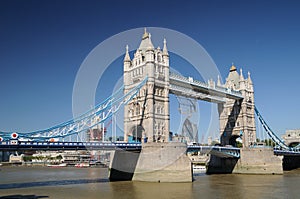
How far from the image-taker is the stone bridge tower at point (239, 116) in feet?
177

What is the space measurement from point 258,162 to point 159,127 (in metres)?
14.2

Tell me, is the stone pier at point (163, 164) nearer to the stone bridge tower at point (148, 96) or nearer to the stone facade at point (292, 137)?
the stone bridge tower at point (148, 96)

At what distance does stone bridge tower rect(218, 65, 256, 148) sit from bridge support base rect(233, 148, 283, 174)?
9617mm

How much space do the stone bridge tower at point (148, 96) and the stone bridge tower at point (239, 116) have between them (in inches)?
747

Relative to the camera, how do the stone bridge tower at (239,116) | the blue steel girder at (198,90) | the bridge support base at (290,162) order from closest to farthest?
the blue steel girder at (198,90), the stone bridge tower at (239,116), the bridge support base at (290,162)

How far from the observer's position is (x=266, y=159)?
4203 cm

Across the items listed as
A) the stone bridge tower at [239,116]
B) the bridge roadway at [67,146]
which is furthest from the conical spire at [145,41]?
the stone bridge tower at [239,116]

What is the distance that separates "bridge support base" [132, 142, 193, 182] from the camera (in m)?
30.9

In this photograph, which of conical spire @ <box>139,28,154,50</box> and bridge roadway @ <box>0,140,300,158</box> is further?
conical spire @ <box>139,28,154,50</box>

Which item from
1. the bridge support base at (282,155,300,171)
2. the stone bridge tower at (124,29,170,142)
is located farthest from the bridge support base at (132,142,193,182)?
the bridge support base at (282,155,300,171)

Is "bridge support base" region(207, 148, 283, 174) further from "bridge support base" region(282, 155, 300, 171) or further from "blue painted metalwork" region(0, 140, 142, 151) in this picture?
"blue painted metalwork" region(0, 140, 142, 151)

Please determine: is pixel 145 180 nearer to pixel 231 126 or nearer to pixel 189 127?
pixel 189 127

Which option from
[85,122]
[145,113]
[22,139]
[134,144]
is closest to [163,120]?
[145,113]

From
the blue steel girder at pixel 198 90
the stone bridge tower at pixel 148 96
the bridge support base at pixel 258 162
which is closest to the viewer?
the stone bridge tower at pixel 148 96
